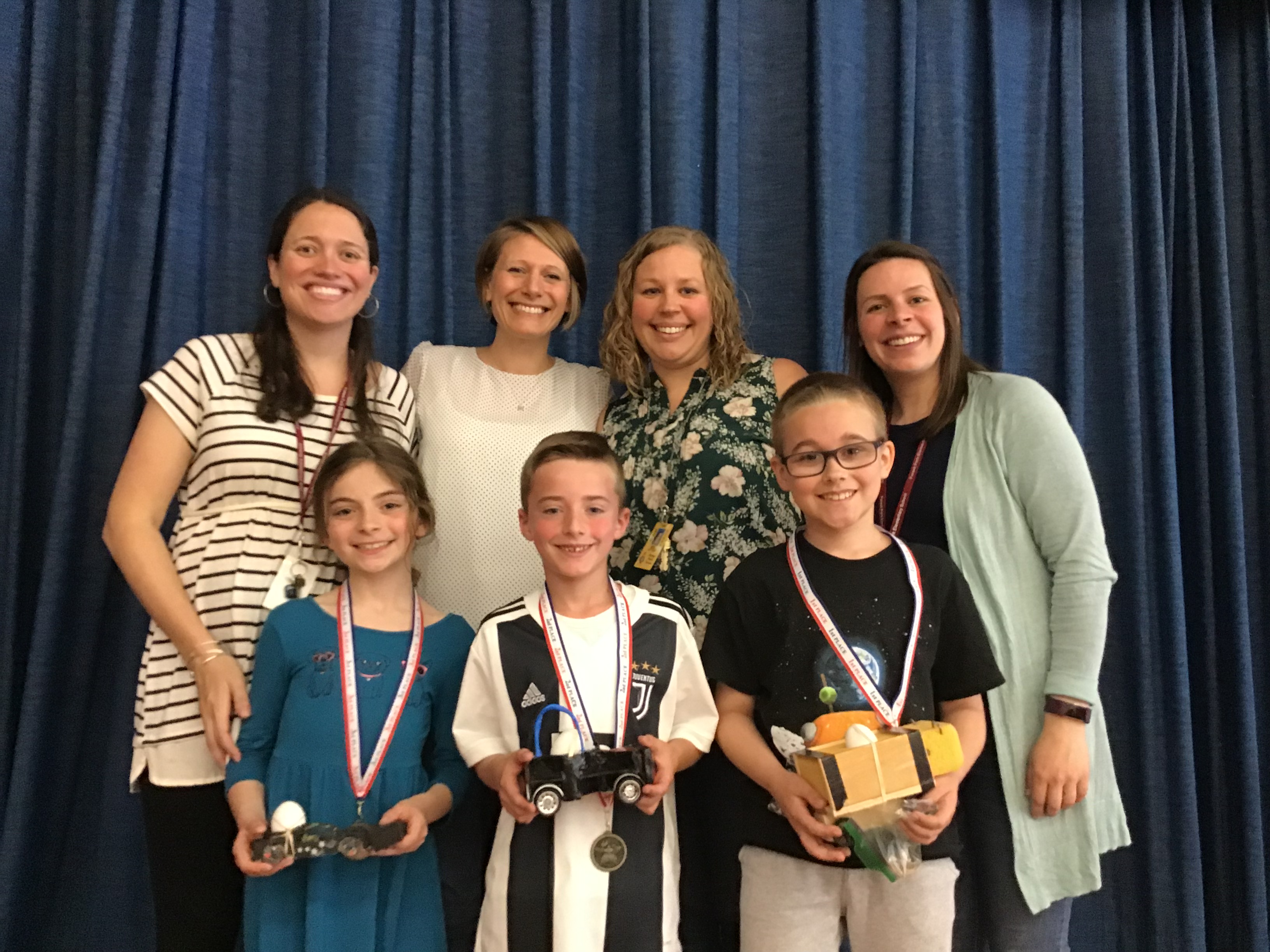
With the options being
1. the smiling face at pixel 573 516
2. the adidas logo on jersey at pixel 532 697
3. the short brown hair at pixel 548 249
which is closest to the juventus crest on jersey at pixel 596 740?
the adidas logo on jersey at pixel 532 697

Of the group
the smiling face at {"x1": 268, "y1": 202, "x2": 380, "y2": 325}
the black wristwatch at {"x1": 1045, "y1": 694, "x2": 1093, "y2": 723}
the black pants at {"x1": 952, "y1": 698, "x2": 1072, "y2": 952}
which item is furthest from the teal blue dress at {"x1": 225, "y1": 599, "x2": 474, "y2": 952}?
the black wristwatch at {"x1": 1045, "y1": 694, "x2": 1093, "y2": 723}

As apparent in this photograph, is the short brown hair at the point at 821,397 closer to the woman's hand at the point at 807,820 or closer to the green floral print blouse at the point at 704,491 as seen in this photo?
the green floral print blouse at the point at 704,491

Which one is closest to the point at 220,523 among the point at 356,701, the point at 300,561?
the point at 300,561

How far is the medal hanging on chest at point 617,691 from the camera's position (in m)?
1.42

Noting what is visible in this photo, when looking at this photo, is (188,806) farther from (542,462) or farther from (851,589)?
(851,589)

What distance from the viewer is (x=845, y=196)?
267 centimetres

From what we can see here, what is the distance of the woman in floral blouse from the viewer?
1781 mm

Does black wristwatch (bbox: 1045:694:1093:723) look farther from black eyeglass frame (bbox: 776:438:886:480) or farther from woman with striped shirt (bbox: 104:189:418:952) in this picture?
woman with striped shirt (bbox: 104:189:418:952)

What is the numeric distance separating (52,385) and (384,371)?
122 cm

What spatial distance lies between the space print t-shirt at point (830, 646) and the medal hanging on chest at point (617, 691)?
0.17 m

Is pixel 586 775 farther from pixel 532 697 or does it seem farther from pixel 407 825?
pixel 407 825

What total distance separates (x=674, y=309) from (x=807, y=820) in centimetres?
112

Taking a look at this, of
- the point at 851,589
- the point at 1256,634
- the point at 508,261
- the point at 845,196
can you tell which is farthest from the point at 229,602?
the point at 1256,634

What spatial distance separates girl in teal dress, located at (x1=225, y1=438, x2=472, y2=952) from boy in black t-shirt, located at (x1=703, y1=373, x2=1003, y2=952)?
56 cm
